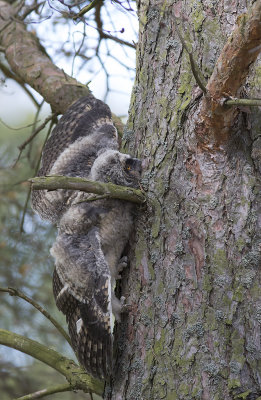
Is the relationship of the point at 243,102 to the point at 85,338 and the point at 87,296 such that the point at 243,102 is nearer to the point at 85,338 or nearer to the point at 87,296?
the point at 87,296

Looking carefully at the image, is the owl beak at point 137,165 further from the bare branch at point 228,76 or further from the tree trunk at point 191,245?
the bare branch at point 228,76

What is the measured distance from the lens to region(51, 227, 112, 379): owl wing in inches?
83.5

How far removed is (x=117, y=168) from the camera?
7.78 ft

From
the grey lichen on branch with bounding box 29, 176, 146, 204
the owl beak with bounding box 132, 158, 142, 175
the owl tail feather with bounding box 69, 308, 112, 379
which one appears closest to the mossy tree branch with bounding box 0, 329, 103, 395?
the owl tail feather with bounding box 69, 308, 112, 379

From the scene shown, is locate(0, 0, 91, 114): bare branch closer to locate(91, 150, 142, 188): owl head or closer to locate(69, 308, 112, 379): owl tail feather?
locate(91, 150, 142, 188): owl head

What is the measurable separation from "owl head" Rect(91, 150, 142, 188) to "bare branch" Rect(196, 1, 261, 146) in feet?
1.23

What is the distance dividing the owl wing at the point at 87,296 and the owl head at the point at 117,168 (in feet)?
0.84

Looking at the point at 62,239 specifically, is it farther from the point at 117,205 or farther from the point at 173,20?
the point at 173,20

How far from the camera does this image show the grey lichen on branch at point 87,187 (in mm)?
1696

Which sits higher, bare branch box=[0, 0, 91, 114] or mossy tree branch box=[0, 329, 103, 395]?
bare branch box=[0, 0, 91, 114]

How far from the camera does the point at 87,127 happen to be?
2.78 meters

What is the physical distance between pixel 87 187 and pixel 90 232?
2.00 ft

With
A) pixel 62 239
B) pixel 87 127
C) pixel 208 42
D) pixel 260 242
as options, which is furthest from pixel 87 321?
pixel 208 42

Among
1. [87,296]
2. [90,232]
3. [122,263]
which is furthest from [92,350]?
[90,232]
